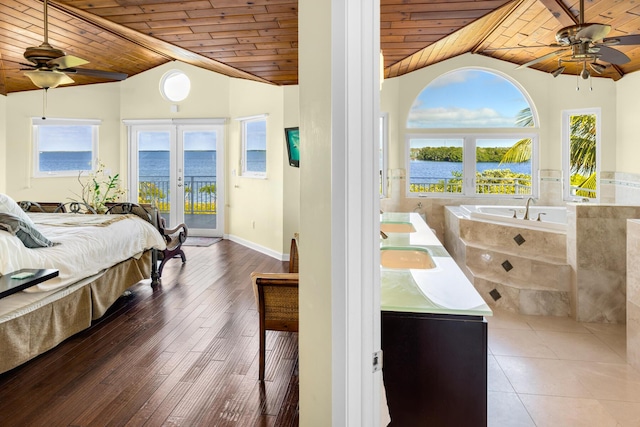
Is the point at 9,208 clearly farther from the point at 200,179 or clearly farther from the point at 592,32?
the point at 200,179

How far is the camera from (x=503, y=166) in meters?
6.50

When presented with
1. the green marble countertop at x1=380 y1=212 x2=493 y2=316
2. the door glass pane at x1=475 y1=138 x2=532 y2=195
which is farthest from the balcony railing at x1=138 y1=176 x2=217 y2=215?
the green marble countertop at x1=380 y1=212 x2=493 y2=316

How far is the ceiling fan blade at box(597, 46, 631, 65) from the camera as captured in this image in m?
3.45

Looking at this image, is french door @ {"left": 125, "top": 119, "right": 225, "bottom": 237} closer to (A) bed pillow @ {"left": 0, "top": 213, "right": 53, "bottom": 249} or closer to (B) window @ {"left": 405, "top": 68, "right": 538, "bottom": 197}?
(B) window @ {"left": 405, "top": 68, "right": 538, "bottom": 197}

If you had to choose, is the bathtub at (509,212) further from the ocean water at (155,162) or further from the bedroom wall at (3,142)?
the bedroom wall at (3,142)

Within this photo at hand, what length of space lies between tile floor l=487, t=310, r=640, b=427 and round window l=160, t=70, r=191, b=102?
6207 millimetres

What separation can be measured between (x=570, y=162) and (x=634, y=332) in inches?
163

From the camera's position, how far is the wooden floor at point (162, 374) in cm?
221

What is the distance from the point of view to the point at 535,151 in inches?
251

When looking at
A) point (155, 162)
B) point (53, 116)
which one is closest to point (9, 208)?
point (53, 116)

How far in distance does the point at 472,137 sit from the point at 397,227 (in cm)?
348

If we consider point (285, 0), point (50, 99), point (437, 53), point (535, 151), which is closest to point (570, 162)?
point (535, 151)

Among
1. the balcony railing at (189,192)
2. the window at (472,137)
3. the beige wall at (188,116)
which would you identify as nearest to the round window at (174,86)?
the beige wall at (188,116)

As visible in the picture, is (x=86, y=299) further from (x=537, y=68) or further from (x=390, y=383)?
(x=537, y=68)
